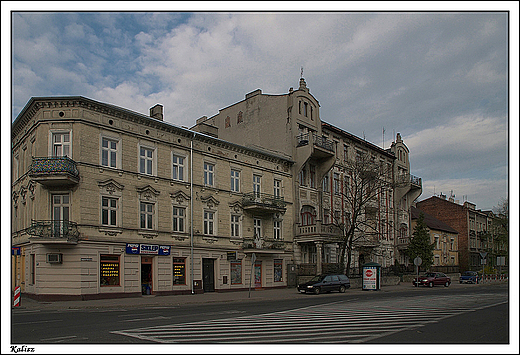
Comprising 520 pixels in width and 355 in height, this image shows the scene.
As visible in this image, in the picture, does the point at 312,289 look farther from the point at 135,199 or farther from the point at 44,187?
the point at 44,187

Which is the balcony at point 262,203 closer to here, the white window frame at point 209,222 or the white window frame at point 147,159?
the white window frame at point 209,222

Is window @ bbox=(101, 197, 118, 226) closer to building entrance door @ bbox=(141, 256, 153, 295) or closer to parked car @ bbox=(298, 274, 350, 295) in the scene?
building entrance door @ bbox=(141, 256, 153, 295)

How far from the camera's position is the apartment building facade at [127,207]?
24078mm

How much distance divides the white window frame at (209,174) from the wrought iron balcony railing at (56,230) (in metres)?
10.1

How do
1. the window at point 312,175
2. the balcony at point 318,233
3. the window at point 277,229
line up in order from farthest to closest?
the window at point 312,175
the balcony at point 318,233
the window at point 277,229

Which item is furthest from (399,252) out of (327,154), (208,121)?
(208,121)

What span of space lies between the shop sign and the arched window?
15.0 metres

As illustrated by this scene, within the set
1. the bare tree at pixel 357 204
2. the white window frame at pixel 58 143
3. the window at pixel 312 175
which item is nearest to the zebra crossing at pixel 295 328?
the white window frame at pixel 58 143

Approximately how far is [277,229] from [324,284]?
7786 millimetres

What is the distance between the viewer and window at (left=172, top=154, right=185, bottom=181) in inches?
1177

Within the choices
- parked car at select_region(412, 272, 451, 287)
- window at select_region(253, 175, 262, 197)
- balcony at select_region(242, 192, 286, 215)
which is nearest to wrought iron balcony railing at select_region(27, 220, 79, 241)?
balcony at select_region(242, 192, 286, 215)

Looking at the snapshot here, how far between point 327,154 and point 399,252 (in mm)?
20879

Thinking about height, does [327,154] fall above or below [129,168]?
above

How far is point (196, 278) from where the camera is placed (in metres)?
30.0
